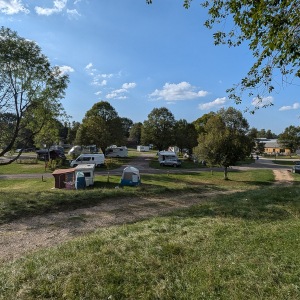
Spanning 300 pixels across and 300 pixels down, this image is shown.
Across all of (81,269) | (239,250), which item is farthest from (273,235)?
Result: (81,269)

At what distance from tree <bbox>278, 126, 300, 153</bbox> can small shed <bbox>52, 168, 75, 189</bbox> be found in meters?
72.6

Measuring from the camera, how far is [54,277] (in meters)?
4.19

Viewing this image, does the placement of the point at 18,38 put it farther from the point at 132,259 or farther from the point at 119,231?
the point at 132,259

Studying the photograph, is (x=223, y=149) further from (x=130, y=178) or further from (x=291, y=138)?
(x=291, y=138)

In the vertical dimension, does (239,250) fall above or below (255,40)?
below

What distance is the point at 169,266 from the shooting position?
4480mm

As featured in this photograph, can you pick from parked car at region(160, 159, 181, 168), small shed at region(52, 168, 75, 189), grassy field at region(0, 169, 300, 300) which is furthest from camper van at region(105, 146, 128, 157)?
grassy field at region(0, 169, 300, 300)

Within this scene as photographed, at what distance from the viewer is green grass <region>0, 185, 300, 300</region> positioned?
3.72 meters

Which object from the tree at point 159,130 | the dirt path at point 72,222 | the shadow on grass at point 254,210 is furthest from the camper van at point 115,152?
the shadow on grass at point 254,210

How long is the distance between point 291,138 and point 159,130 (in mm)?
44817

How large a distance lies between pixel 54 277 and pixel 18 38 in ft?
48.8

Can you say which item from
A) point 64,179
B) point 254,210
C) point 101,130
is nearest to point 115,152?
point 101,130

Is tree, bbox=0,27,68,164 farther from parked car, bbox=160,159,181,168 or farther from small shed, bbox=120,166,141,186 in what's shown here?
parked car, bbox=160,159,181,168

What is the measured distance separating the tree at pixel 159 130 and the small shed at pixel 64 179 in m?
34.3
